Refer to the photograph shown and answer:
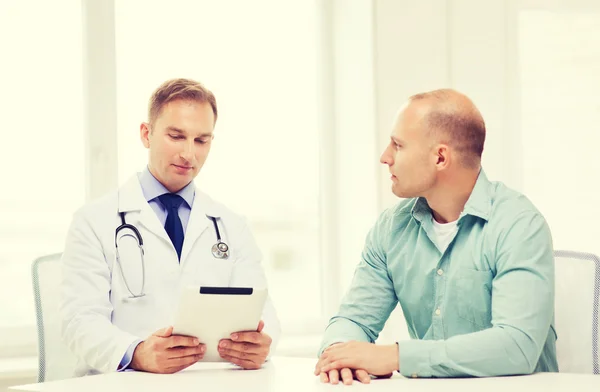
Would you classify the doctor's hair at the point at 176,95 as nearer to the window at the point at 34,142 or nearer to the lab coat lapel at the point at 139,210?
the lab coat lapel at the point at 139,210

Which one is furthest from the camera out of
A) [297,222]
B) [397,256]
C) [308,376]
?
[297,222]

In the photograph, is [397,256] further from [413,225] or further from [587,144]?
[587,144]

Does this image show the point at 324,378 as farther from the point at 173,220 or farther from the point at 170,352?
the point at 173,220

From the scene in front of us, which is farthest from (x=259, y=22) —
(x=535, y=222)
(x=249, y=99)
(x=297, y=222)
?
(x=535, y=222)

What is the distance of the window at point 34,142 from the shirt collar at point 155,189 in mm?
988

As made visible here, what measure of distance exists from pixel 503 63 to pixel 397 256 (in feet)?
6.62

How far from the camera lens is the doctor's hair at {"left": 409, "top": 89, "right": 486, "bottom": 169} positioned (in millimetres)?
2271

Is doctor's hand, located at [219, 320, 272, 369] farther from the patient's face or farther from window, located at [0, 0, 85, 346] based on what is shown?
window, located at [0, 0, 85, 346]

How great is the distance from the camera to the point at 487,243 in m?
2.15

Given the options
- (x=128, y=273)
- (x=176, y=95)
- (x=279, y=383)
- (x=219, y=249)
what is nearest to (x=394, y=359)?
(x=279, y=383)

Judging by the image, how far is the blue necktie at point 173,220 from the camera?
2.46 metres

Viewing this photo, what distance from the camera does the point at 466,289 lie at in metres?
2.19

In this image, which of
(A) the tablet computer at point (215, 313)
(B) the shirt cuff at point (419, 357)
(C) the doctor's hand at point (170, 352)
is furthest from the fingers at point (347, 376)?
(C) the doctor's hand at point (170, 352)

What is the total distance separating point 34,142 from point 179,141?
44.6 inches
